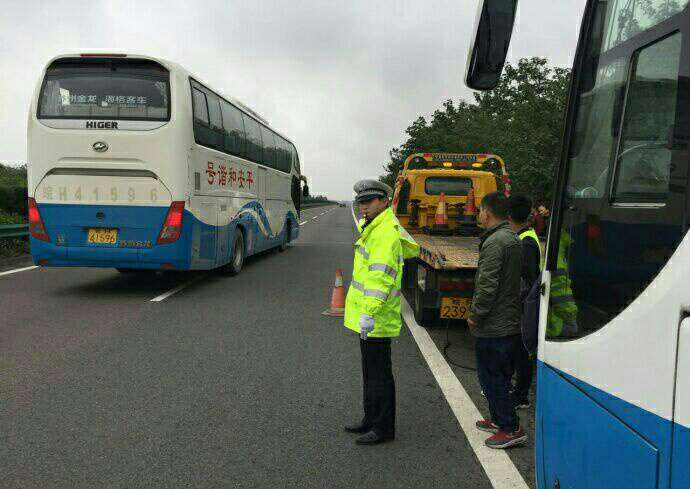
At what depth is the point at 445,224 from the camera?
11.0 m

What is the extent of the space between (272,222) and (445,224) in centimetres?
574

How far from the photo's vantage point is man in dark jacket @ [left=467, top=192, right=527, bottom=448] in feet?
12.7

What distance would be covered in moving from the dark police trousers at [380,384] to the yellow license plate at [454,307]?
274 centimetres

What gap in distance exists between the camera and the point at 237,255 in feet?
40.2

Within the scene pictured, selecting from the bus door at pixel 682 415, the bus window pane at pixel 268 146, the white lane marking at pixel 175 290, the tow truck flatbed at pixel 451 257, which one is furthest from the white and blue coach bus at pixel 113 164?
the bus door at pixel 682 415

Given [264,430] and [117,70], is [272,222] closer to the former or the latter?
[117,70]

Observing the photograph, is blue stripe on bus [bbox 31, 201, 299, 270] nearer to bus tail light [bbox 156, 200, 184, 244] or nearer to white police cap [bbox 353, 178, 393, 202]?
bus tail light [bbox 156, 200, 184, 244]

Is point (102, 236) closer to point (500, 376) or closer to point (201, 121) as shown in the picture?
point (201, 121)

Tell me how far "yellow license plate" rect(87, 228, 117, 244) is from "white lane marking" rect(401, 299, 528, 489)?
15.7 feet

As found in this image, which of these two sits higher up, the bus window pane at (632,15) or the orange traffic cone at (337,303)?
the bus window pane at (632,15)

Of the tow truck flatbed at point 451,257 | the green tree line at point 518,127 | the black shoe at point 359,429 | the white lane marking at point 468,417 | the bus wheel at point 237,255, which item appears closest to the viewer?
the white lane marking at point 468,417

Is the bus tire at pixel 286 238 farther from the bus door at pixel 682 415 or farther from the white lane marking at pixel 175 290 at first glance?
the bus door at pixel 682 415

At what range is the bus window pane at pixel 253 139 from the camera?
1298 centimetres

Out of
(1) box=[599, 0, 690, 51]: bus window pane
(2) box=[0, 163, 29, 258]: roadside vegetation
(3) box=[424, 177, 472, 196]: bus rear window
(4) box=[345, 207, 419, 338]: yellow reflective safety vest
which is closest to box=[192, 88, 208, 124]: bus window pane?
(3) box=[424, 177, 472, 196]: bus rear window
